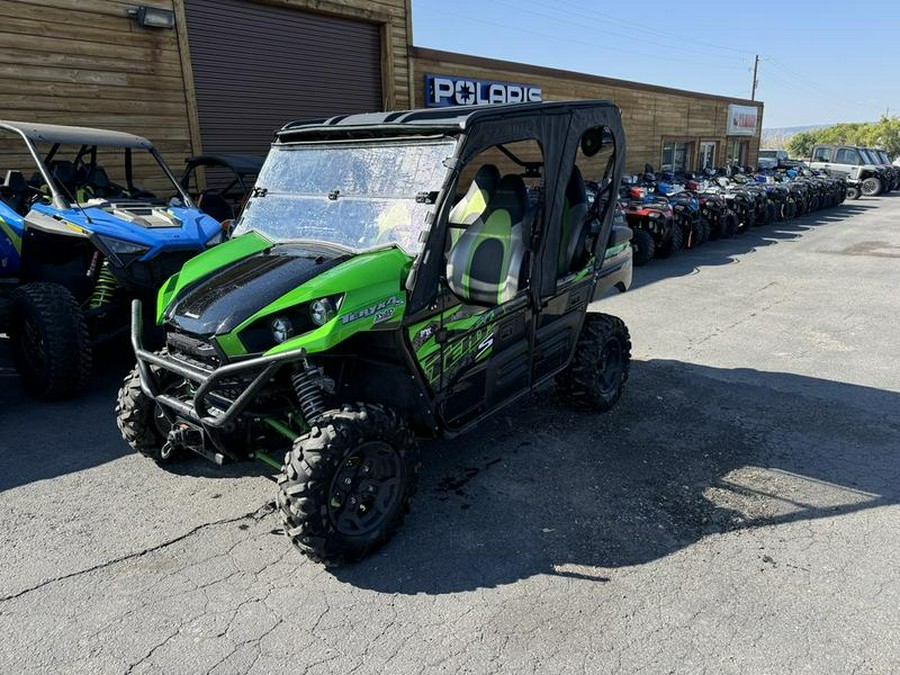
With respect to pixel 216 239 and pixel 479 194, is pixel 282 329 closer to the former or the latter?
pixel 479 194

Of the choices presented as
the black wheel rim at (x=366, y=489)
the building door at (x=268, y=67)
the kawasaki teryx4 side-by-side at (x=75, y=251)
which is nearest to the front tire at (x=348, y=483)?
the black wheel rim at (x=366, y=489)

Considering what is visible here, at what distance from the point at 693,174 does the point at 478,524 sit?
1541cm

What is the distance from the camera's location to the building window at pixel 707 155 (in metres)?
24.8

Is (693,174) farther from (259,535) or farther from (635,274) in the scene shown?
(259,535)

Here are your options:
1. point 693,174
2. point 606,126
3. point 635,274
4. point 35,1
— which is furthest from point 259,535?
point 693,174

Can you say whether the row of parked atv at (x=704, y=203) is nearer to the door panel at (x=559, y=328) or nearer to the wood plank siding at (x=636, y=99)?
the wood plank siding at (x=636, y=99)

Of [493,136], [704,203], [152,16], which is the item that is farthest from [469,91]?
[493,136]

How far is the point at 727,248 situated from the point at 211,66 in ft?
34.1

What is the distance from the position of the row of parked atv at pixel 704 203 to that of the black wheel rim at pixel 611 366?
473 centimetres

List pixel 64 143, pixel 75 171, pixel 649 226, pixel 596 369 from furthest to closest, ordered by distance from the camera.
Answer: pixel 649 226 < pixel 75 171 < pixel 64 143 < pixel 596 369

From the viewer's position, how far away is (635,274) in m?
10.7

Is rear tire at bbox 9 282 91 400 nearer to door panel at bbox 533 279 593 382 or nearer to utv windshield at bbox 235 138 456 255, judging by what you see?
utv windshield at bbox 235 138 456 255

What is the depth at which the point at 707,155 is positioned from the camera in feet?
83.3

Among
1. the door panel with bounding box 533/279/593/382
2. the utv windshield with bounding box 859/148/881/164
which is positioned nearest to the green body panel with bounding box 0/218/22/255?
the door panel with bounding box 533/279/593/382
